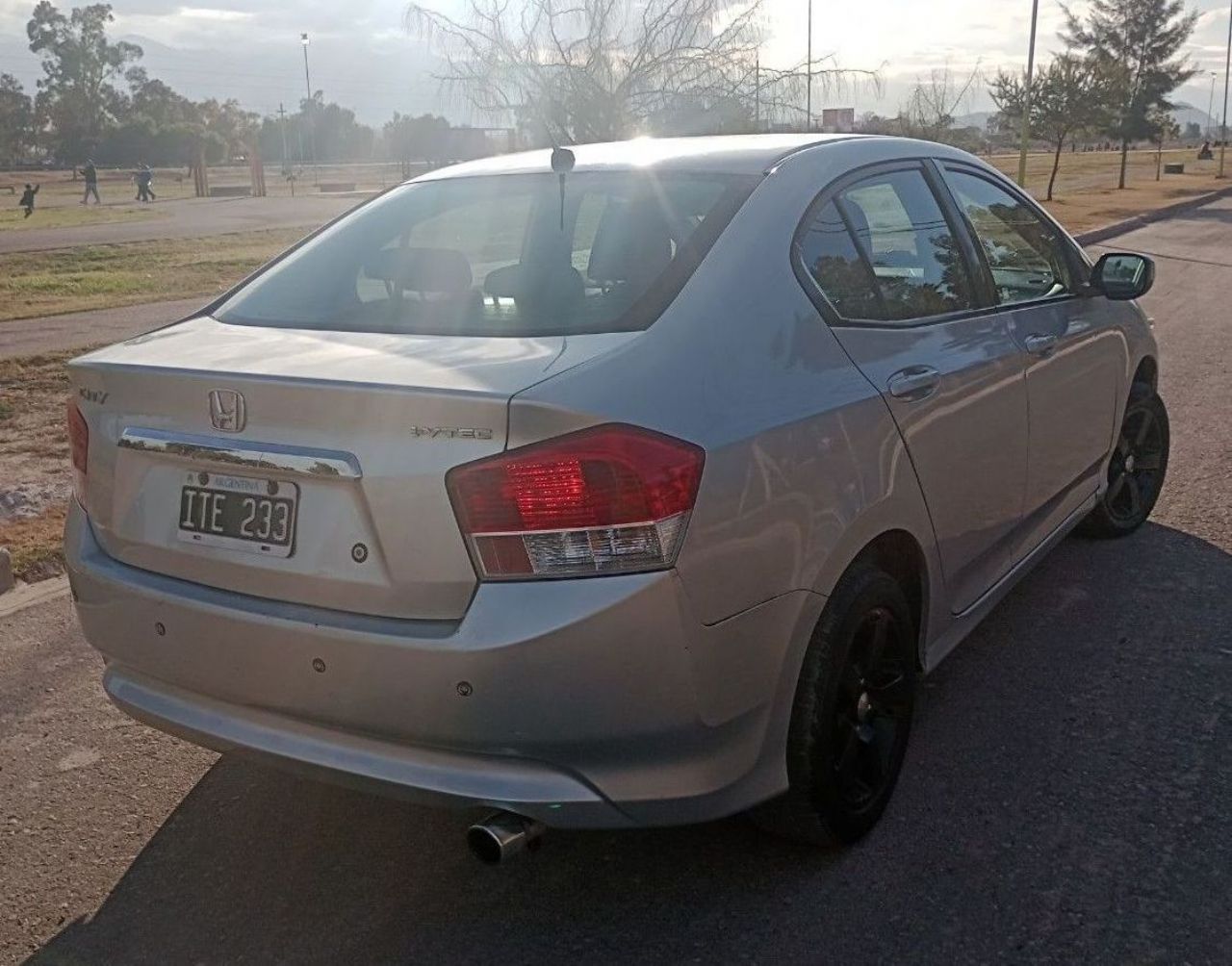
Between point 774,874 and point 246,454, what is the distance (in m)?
1.54

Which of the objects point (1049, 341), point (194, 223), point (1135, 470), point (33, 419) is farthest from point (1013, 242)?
point (194, 223)

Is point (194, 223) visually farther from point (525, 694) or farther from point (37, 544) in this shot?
point (525, 694)

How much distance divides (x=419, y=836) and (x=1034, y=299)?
8.53ft

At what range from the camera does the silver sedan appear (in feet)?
8.14

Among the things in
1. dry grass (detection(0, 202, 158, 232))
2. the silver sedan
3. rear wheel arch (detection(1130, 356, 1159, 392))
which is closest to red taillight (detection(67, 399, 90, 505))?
the silver sedan

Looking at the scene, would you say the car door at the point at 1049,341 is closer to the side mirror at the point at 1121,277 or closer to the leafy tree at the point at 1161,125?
the side mirror at the point at 1121,277

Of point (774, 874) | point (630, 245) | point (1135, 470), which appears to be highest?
point (630, 245)

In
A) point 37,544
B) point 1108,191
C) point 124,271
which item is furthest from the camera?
point 1108,191

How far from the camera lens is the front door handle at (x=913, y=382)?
3221 mm

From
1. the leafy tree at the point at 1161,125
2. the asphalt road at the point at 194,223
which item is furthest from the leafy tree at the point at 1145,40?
the asphalt road at the point at 194,223

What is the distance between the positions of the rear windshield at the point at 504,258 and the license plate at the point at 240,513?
0.56 metres

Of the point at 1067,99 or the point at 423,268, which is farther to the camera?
the point at 1067,99

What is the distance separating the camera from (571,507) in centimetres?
246

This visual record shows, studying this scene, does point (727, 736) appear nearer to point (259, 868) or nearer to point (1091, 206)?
point (259, 868)
